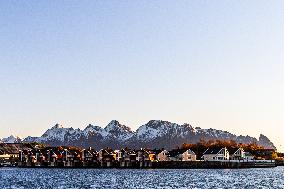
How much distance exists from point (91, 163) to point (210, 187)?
111358 mm

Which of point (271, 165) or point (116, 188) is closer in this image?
point (116, 188)

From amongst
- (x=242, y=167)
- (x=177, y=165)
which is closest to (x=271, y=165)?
(x=242, y=167)

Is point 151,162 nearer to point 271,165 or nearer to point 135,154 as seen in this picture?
point 135,154

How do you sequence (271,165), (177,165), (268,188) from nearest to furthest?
1. (268,188)
2. (177,165)
3. (271,165)

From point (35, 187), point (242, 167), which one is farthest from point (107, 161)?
point (35, 187)

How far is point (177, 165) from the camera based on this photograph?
599 ft

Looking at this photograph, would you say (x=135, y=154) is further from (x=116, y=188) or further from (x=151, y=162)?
(x=116, y=188)

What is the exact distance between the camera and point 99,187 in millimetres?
94812

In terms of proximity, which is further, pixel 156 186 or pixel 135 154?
pixel 135 154

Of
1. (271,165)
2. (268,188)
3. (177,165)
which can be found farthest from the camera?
(271,165)

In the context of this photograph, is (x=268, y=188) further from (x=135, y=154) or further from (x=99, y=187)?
(x=135, y=154)

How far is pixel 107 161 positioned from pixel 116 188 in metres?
107

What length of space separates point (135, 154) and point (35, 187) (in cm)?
10410

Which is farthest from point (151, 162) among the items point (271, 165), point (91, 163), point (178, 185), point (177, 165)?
point (178, 185)
